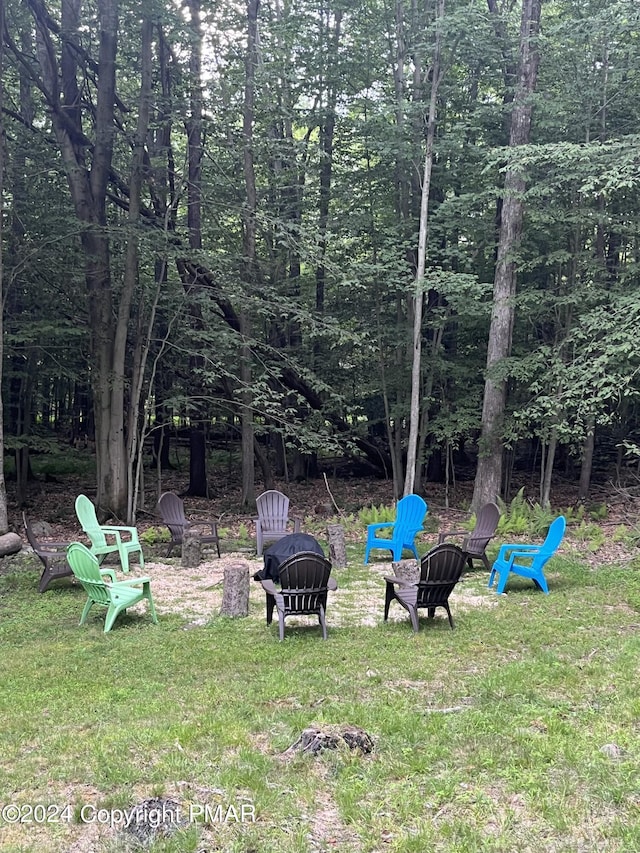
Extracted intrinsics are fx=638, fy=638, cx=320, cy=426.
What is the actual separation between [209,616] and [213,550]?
123 inches

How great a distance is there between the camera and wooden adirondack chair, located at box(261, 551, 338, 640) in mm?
4824

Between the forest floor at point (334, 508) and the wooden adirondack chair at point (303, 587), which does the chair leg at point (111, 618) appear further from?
the forest floor at point (334, 508)

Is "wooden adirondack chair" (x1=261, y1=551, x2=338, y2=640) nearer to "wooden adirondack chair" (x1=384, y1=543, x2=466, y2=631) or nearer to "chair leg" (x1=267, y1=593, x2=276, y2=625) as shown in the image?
"chair leg" (x1=267, y1=593, x2=276, y2=625)

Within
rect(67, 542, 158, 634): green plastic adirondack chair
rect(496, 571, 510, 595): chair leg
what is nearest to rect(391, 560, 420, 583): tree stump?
rect(496, 571, 510, 595): chair leg

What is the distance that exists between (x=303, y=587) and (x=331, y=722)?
1.71 metres

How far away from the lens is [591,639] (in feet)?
15.3

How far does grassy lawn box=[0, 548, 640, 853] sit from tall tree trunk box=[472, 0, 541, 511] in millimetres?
5168

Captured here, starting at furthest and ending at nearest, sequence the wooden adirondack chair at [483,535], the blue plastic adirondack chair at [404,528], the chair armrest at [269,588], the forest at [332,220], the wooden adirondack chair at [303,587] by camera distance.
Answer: the forest at [332,220]
the blue plastic adirondack chair at [404,528]
the wooden adirondack chair at [483,535]
the chair armrest at [269,588]
the wooden adirondack chair at [303,587]

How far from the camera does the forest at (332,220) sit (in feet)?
31.3

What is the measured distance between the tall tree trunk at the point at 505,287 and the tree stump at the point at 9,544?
6.82m

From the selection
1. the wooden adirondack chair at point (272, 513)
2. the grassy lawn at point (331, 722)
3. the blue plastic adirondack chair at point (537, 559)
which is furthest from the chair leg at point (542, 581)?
the wooden adirondack chair at point (272, 513)

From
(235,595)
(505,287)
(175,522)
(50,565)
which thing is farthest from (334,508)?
(235,595)

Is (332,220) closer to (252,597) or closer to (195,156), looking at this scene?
(195,156)

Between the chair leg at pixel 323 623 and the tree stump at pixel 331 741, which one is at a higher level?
the tree stump at pixel 331 741
